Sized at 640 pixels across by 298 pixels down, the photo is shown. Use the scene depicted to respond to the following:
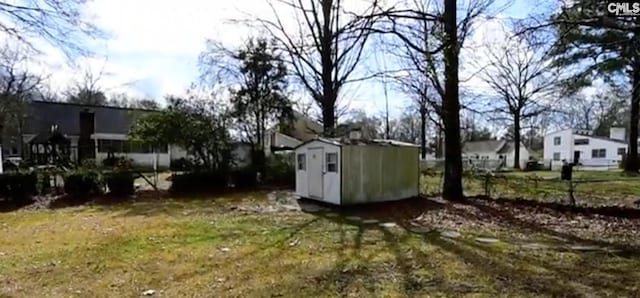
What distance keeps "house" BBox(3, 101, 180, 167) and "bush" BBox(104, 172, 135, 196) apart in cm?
1317

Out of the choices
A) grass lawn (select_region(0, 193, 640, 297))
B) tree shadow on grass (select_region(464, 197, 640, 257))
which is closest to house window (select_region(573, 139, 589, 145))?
tree shadow on grass (select_region(464, 197, 640, 257))

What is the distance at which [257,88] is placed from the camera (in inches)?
784

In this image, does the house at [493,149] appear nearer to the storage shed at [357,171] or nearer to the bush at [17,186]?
the storage shed at [357,171]

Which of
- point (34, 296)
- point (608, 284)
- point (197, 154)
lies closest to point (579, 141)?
point (197, 154)

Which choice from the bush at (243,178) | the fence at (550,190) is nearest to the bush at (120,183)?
the bush at (243,178)

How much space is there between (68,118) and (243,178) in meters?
20.1

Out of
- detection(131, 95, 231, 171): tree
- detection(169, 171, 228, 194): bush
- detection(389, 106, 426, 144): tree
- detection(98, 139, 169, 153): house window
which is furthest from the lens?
detection(389, 106, 426, 144): tree

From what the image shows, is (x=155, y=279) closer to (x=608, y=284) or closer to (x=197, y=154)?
(x=608, y=284)

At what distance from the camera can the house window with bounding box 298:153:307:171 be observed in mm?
12548

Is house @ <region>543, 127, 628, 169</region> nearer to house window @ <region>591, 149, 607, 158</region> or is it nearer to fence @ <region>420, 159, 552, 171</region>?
house window @ <region>591, 149, 607, 158</region>

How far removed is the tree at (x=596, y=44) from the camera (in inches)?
301

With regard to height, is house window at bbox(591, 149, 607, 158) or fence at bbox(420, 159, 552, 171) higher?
house window at bbox(591, 149, 607, 158)

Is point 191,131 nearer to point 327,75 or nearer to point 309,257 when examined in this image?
point 327,75

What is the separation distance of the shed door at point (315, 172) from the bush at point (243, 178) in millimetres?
4409
